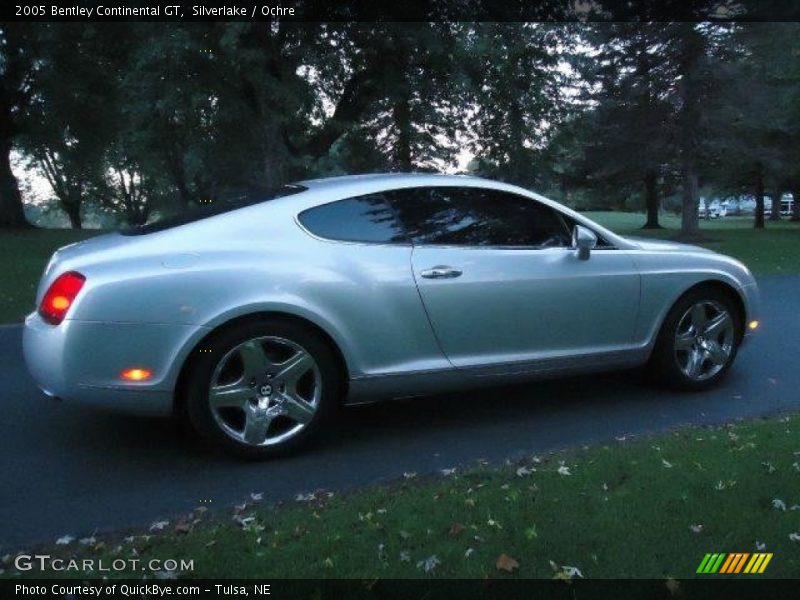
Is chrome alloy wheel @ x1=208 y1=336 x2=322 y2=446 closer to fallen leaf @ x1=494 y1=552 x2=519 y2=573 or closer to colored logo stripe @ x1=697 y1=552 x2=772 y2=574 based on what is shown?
fallen leaf @ x1=494 y1=552 x2=519 y2=573

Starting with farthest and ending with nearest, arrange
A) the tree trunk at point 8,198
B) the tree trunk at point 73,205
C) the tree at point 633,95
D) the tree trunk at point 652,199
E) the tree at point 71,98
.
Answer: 1. the tree trunk at point 73,205
2. the tree trunk at point 652,199
3. the tree trunk at point 8,198
4. the tree at point 633,95
5. the tree at point 71,98

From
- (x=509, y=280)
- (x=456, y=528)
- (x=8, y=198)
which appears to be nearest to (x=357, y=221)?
(x=509, y=280)

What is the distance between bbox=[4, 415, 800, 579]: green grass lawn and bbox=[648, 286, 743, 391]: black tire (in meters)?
1.27

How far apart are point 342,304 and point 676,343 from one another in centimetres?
247

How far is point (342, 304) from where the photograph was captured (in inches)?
152

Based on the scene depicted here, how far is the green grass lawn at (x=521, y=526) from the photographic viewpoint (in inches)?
Result: 104

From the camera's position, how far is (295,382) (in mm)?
3854

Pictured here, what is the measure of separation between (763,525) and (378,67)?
13.0 m

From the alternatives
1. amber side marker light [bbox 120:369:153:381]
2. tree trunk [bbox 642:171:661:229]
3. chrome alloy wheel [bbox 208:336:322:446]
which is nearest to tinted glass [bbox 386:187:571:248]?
chrome alloy wheel [bbox 208:336:322:446]

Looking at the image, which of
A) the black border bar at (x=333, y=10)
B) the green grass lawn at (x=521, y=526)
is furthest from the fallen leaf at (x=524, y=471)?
the black border bar at (x=333, y=10)

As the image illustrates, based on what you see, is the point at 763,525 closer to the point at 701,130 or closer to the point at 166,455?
the point at 166,455

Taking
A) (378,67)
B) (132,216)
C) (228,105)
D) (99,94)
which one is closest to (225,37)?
(228,105)

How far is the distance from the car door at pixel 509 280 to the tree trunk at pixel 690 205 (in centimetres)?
2074
